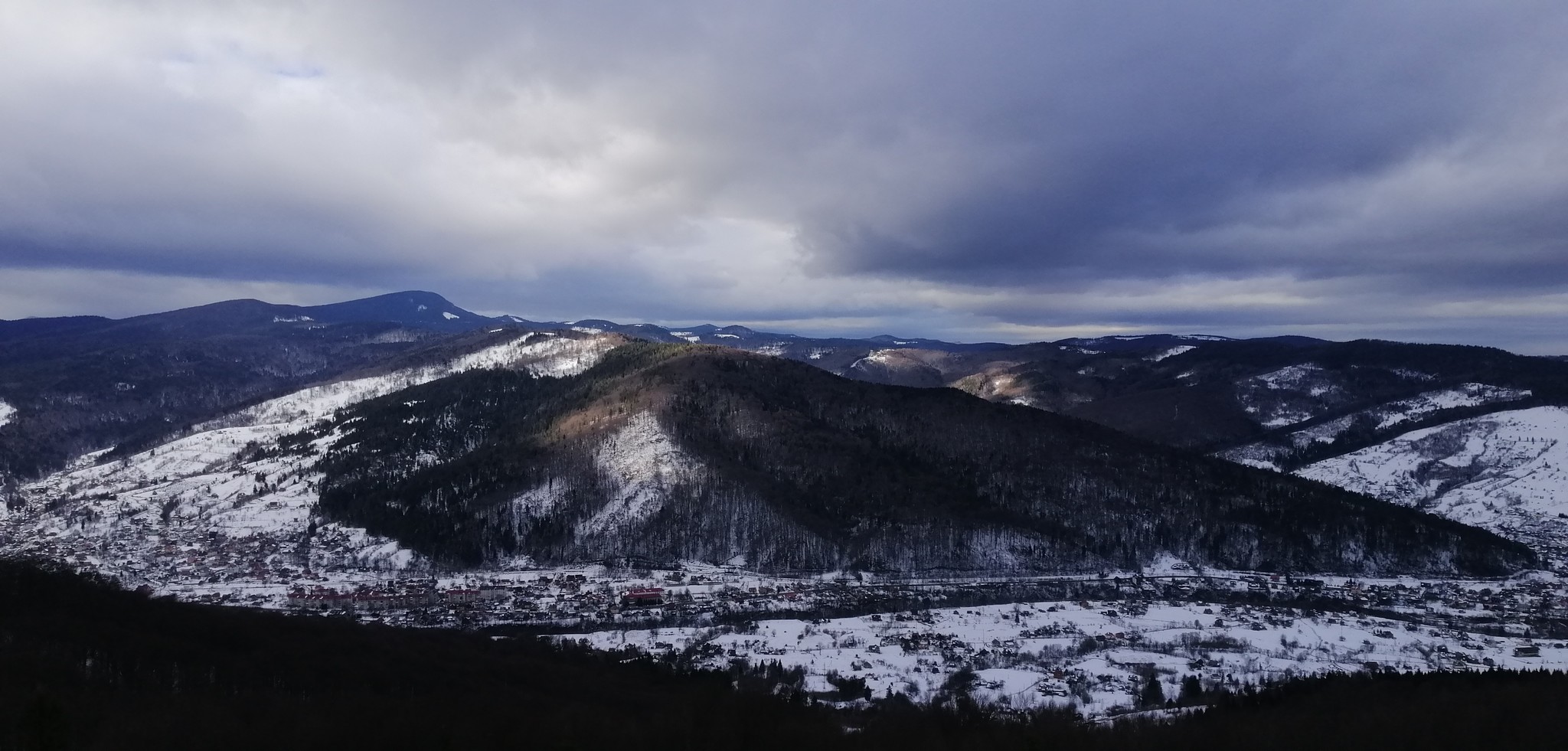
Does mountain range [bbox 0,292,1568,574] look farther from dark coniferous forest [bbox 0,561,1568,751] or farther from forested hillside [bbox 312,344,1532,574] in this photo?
dark coniferous forest [bbox 0,561,1568,751]

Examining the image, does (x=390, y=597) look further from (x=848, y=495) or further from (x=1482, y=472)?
(x=1482, y=472)

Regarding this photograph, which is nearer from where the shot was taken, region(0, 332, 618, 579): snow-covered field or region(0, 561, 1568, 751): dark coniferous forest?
region(0, 561, 1568, 751): dark coniferous forest

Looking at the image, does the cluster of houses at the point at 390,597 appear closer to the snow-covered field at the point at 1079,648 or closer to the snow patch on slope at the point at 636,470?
the snow-covered field at the point at 1079,648

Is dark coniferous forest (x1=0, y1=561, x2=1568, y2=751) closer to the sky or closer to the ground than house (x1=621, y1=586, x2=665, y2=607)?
closer to the sky

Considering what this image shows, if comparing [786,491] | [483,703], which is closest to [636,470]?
[786,491]

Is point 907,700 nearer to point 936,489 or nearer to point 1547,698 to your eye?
point 1547,698

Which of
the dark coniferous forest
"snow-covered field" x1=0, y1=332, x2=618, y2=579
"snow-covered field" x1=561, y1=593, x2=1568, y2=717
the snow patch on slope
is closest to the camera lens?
the dark coniferous forest

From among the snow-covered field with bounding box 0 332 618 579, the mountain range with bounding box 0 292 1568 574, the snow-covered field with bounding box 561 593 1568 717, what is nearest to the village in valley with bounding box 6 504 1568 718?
the snow-covered field with bounding box 561 593 1568 717
